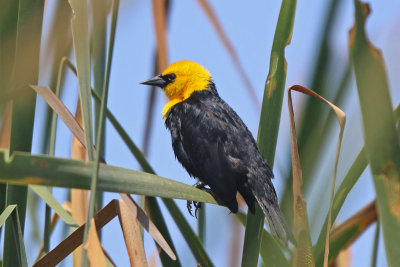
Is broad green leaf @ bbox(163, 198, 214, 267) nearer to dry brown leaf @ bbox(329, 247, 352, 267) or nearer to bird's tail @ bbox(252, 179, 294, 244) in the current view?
bird's tail @ bbox(252, 179, 294, 244)

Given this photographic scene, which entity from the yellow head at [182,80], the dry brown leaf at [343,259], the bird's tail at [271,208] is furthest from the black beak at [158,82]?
the dry brown leaf at [343,259]

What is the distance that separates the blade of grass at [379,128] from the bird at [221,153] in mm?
846

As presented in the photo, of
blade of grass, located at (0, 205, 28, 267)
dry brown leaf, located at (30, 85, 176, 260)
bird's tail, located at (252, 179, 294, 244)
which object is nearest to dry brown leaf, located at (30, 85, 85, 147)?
dry brown leaf, located at (30, 85, 176, 260)

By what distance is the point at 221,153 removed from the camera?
99.0 inches

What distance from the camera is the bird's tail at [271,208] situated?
1.94m

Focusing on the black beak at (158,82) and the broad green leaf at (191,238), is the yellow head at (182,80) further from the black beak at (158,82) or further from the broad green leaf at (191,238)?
the broad green leaf at (191,238)

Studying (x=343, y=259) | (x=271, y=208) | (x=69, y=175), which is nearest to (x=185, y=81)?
(x=271, y=208)

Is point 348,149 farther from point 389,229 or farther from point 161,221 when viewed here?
point 161,221

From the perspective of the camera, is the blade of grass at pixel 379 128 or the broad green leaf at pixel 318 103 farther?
the broad green leaf at pixel 318 103

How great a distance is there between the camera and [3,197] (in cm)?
151

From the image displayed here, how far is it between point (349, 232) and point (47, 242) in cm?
100

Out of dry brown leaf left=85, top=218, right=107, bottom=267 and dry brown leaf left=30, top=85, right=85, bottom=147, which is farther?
dry brown leaf left=30, top=85, right=85, bottom=147

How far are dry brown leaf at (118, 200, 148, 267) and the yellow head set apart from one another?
1674 millimetres

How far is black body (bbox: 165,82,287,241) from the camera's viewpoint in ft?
7.61
